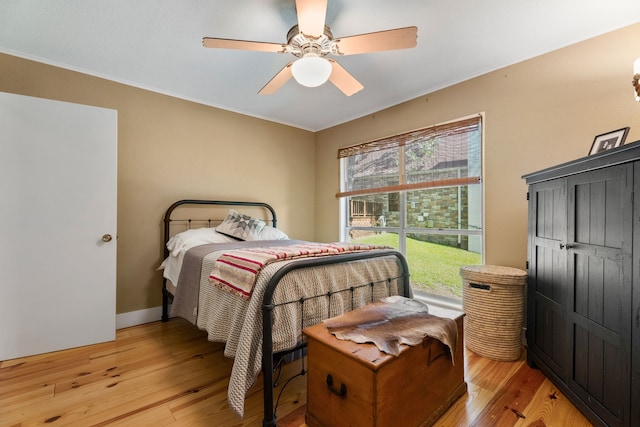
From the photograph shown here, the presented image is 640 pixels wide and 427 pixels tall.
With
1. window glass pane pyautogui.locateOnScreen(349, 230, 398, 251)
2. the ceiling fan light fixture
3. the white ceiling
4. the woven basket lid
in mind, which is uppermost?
the white ceiling

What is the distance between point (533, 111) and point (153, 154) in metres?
3.60

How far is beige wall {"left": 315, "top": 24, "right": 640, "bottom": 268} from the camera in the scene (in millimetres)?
1984

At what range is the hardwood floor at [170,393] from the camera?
151 centimetres

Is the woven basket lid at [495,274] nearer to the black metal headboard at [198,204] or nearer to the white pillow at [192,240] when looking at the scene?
the white pillow at [192,240]

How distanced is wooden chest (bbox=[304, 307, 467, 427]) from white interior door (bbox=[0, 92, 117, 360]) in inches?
83.6

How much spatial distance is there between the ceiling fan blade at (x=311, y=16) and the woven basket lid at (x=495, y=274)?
6.66 ft

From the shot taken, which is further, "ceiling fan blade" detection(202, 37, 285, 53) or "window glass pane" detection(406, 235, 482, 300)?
"window glass pane" detection(406, 235, 482, 300)

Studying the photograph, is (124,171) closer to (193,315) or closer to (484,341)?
(193,315)

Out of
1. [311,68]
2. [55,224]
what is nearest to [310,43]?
[311,68]

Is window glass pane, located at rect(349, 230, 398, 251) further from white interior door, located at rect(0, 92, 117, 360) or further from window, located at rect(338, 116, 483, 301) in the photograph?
white interior door, located at rect(0, 92, 117, 360)

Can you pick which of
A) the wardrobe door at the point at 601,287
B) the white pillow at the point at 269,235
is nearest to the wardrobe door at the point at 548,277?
the wardrobe door at the point at 601,287

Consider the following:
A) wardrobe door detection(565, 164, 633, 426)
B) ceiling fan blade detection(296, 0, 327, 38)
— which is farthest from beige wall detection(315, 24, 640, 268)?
ceiling fan blade detection(296, 0, 327, 38)

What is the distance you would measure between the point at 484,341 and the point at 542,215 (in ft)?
3.38

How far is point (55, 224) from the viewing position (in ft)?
7.43
